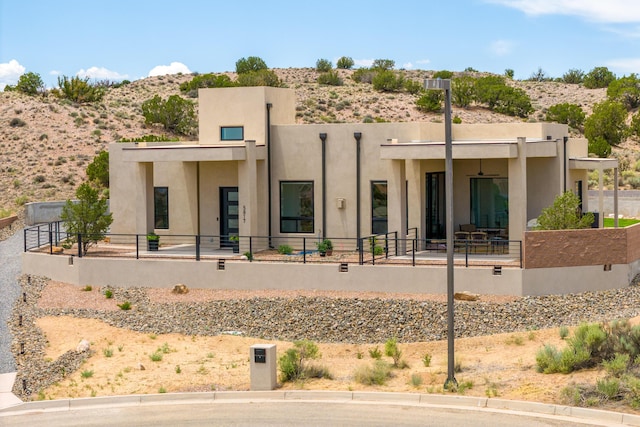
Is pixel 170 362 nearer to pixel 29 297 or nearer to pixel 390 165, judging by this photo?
pixel 29 297

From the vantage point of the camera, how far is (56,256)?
31.9 m

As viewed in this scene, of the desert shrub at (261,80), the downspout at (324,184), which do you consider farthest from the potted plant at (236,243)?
the desert shrub at (261,80)

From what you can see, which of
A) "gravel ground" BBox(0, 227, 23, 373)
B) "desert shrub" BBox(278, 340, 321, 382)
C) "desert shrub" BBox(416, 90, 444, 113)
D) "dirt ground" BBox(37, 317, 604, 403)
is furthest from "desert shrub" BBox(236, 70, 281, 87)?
"desert shrub" BBox(278, 340, 321, 382)

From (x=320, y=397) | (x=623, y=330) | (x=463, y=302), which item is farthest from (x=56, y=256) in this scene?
(x=623, y=330)

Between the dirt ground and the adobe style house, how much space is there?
194 inches

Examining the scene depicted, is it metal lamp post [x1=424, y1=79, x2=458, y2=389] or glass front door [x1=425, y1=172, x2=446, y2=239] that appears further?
glass front door [x1=425, y1=172, x2=446, y2=239]

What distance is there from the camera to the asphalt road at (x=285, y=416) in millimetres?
15617

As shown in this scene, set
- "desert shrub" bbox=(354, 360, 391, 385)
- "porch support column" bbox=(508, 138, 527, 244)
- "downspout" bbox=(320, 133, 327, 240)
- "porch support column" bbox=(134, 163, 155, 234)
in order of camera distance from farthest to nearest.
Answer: "porch support column" bbox=(134, 163, 155, 234), "downspout" bbox=(320, 133, 327, 240), "porch support column" bbox=(508, 138, 527, 244), "desert shrub" bbox=(354, 360, 391, 385)

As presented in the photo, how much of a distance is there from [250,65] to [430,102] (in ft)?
88.0

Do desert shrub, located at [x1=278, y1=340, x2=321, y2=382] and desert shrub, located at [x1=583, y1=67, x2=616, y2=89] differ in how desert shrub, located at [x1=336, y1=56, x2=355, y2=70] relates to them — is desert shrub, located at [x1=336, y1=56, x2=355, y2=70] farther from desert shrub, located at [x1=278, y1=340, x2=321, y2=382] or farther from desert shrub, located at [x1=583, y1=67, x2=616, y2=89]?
desert shrub, located at [x1=278, y1=340, x2=321, y2=382]

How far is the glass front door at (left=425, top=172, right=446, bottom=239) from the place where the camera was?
104 ft

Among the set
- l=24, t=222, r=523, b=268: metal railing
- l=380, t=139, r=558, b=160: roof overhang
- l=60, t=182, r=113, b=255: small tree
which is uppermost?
l=380, t=139, r=558, b=160: roof overhang

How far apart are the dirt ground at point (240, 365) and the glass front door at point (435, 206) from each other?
917 centimetres

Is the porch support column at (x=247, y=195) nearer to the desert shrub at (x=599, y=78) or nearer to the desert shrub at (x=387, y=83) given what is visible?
the desert shrub at (x=387, y=83)
